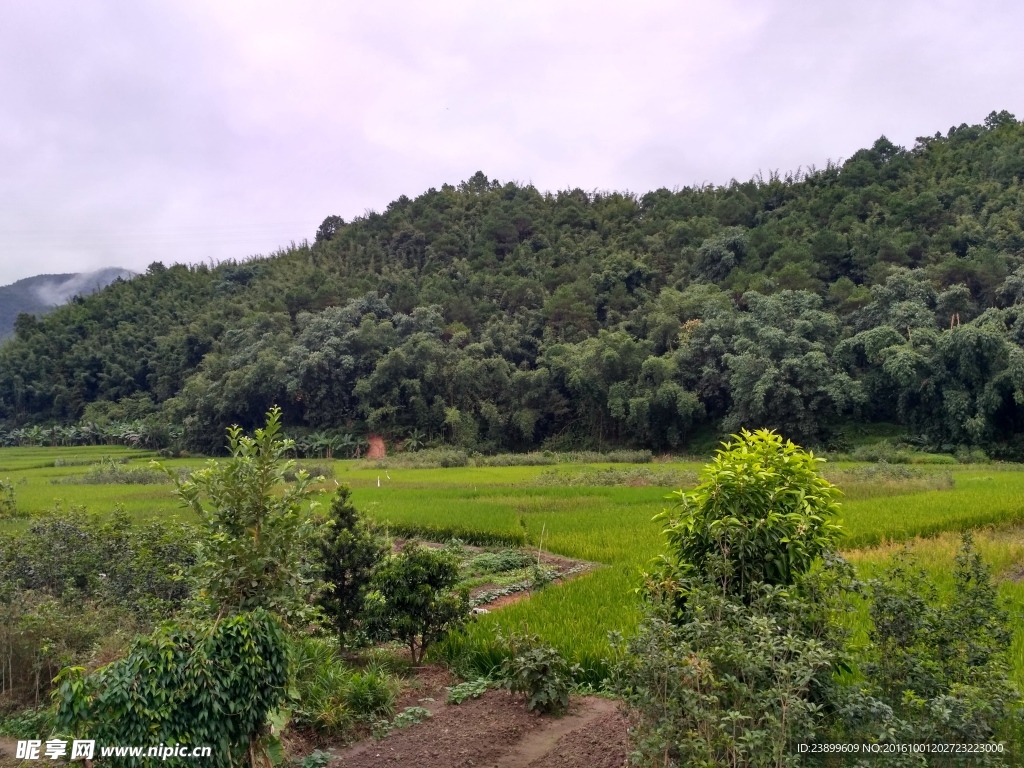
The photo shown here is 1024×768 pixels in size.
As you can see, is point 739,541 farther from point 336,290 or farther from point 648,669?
point 336,290

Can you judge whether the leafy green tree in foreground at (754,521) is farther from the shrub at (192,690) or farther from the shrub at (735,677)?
the shrub at (192,690)

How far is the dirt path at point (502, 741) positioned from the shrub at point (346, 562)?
1.46 meters

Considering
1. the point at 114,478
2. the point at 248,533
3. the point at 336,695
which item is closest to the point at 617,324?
the point at 114,478

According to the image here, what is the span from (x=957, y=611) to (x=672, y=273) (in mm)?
49820

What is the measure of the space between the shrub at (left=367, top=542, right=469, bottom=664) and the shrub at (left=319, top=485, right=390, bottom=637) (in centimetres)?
15

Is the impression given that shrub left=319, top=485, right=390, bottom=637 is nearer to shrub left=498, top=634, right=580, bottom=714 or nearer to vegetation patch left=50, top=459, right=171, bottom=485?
shrub left=498, top=634, right=580, bottom=714

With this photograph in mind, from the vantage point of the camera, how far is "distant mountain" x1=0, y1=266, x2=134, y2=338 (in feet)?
395

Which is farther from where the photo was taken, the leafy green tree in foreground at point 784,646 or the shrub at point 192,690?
the shrub at point 192,690

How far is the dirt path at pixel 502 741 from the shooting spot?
4793 mm

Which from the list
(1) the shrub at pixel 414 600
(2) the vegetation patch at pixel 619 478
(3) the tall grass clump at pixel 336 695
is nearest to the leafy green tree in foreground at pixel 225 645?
(3) the tall grass clump at pixel 336 695

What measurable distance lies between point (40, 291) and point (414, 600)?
166 m

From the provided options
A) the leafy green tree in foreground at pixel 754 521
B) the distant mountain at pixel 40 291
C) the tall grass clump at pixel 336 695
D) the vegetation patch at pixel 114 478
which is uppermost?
the distant mountain at pixel 40 291

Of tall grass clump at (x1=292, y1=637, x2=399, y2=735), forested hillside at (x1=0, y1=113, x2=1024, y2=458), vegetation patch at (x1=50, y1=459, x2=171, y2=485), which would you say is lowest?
tall grass clump at (x1=292, y1=637, x2=399, y2=735)

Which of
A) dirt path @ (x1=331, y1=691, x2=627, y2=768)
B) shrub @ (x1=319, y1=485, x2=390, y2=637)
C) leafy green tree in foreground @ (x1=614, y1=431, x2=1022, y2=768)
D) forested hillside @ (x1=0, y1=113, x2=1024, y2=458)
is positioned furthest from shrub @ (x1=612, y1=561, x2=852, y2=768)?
forested hillside @ (x1=0, y1=113, x2=1024, y2=458)
